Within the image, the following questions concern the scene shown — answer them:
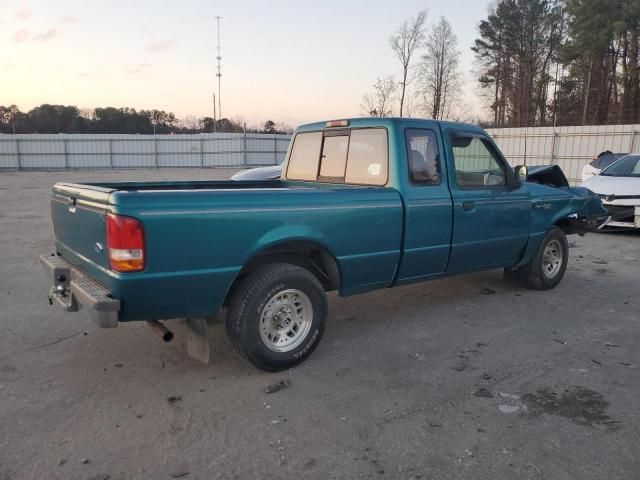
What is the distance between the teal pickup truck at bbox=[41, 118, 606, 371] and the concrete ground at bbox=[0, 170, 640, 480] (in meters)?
0.50

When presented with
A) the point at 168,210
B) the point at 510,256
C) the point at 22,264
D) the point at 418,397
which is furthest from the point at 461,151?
the point at 22,264

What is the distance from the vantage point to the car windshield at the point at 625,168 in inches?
432

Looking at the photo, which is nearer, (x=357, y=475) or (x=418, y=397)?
(x=357, y=475)

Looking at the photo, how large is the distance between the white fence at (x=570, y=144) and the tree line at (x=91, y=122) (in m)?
41.0

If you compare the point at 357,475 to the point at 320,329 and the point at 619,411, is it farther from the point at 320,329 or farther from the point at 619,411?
the point at 619,411

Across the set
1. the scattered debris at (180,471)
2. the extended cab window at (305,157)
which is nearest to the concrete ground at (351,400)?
the scattered debris at (180,471)

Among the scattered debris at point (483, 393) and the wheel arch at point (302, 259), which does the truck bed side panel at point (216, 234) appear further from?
the scattered debris at point (483, 393)

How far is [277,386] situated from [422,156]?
2.51 metres

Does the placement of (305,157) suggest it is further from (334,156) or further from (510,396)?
(510,396)

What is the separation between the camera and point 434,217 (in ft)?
16.0

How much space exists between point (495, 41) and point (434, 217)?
41895 mm

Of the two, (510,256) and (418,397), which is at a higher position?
(510,256)

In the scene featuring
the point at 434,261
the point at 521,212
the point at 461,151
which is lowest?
the point at 434,261

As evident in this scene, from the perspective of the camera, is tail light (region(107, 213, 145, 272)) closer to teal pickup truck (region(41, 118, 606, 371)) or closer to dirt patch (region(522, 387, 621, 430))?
teal pickup truck (region(41, 118, 606, 371))
